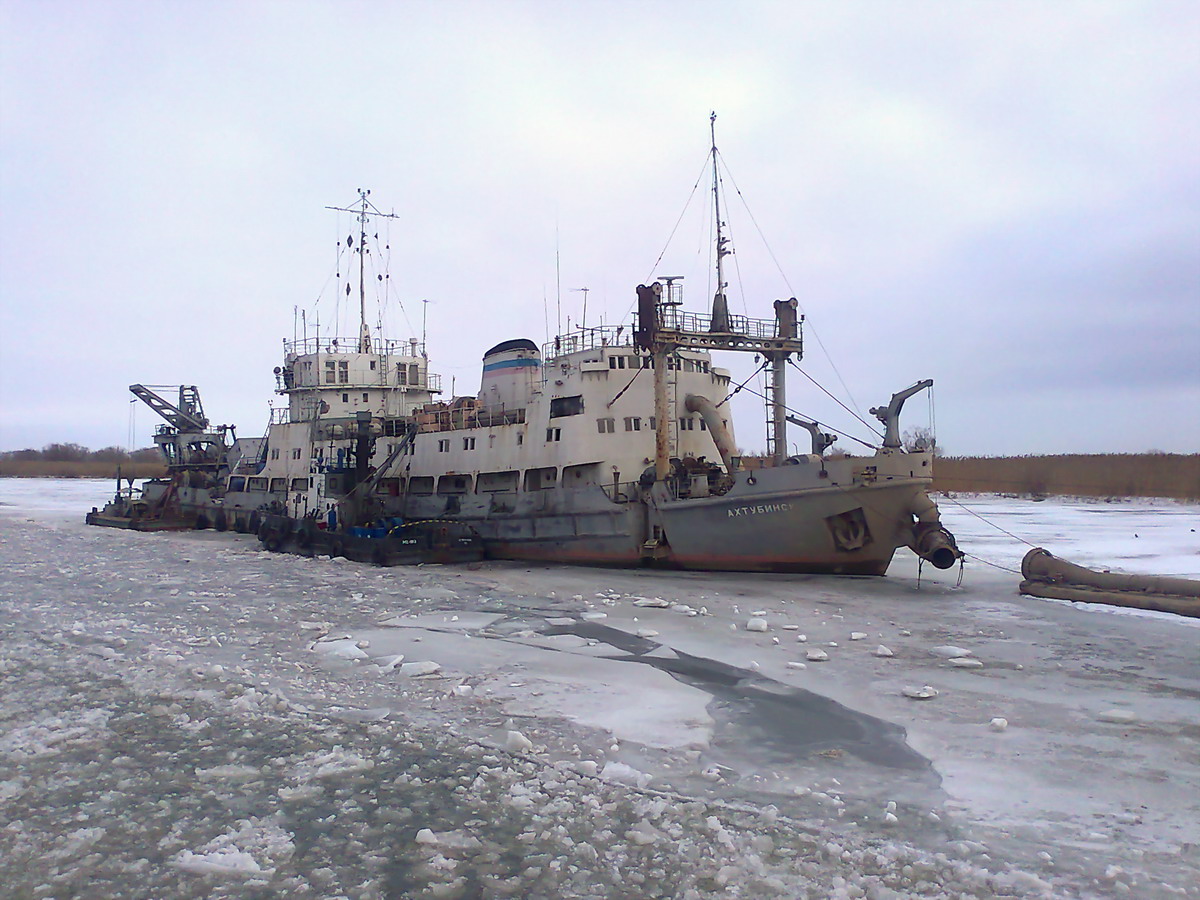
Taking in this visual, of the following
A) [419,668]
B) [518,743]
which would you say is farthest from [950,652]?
[419,668]

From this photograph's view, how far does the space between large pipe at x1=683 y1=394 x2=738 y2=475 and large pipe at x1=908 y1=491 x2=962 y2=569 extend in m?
5.53

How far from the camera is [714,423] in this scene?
21922 mm

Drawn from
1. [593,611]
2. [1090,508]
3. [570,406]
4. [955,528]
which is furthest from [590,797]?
[1090,508]

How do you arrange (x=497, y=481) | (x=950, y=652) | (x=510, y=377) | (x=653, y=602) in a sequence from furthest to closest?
1. (x=510, y=377)
2. (x=497, y=481)
3. (x=653, y=602)
4. (x=950, y=652)

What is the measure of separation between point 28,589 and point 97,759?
526 inches

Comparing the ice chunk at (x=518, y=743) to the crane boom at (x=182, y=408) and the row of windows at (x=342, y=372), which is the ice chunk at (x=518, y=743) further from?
the crane boom at (x=182, y=408)

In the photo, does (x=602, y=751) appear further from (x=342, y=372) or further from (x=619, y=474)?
(x=342, y=372)

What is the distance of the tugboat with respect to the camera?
1761 centimetres

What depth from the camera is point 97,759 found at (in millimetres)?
6914

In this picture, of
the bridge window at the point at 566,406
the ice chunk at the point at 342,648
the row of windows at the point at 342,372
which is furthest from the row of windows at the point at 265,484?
the ice chunk at the point at 342,648

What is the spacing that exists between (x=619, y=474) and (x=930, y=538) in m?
8.00

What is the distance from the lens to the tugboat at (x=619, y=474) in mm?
17609

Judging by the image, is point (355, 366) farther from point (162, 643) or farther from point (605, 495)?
point (162, 643)

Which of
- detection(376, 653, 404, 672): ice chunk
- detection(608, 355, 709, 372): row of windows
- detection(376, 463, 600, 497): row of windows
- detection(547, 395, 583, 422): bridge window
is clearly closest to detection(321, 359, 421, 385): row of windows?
detection(376, 463, 600, 497): row of windows
